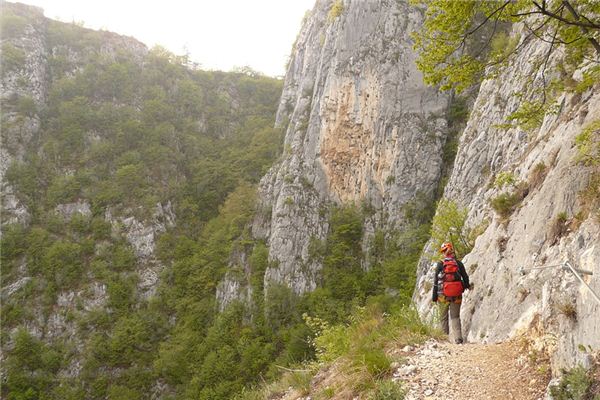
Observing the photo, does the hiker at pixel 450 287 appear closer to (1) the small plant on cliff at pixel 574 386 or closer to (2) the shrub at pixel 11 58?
(1) the small plant on cliff at pixel 574 386

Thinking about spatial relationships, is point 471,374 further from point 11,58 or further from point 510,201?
point 11,58

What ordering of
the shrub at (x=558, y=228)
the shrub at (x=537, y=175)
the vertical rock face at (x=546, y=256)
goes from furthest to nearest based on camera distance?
the shrub at (x=537, y=175) < the shrub at (x=558, y=228) < the vertical rock face at (x=546, y=256)

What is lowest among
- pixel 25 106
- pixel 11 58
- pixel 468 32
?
pixel 468 32

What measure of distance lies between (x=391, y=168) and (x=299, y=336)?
628 inches

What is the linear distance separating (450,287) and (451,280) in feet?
0.40

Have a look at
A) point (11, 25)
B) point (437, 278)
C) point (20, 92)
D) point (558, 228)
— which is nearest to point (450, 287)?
point (437, 278)

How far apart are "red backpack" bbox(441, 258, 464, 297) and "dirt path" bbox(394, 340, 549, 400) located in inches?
51.1

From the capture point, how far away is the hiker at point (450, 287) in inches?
217

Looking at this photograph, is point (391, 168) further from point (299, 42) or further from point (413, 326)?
point (413, 326)

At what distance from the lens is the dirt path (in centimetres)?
320

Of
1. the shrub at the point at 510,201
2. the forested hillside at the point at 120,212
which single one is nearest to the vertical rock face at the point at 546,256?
the shrub at the point at 510,201

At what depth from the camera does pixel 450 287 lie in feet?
18.2

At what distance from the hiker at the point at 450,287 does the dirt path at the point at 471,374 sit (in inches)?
50.6

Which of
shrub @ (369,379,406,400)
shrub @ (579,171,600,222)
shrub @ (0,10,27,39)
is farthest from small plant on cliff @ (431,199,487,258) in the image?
shrub @ (0,10,27,39)
